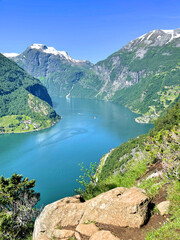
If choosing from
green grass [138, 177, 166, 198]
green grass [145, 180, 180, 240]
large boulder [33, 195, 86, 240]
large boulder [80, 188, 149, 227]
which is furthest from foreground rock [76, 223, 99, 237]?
green grass [138, 177, 166, 198]

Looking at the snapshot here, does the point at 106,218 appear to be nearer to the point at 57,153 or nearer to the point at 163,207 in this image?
the point at 163,207

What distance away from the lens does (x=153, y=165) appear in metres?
20.5

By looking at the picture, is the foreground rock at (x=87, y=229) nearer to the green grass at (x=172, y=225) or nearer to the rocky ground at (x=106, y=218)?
the rocky ground at (x=106, y=218)

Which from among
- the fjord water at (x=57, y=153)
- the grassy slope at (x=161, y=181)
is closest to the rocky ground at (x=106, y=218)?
the grassy slope at (x=161, y=181)

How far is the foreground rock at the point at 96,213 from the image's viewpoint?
11.0m

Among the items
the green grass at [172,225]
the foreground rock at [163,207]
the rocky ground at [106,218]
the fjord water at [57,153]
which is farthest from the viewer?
the fjord water at [57,153]

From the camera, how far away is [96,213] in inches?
483

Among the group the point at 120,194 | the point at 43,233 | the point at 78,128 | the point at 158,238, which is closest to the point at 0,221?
the point at 43,233

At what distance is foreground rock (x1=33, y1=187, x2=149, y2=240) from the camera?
36.0 ft

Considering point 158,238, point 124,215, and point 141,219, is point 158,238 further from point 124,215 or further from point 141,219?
point 124,215

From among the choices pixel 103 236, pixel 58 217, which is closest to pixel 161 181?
pixel 103 236

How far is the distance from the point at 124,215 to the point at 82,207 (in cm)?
382

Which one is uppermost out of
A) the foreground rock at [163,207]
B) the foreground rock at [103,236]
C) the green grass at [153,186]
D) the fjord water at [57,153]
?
the foreground rock at [103,236]

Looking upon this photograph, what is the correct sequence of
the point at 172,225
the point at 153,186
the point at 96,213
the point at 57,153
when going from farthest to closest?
the point at 57,153 < the point at 153,186 < the point at 96,213 < the point at 172,225
